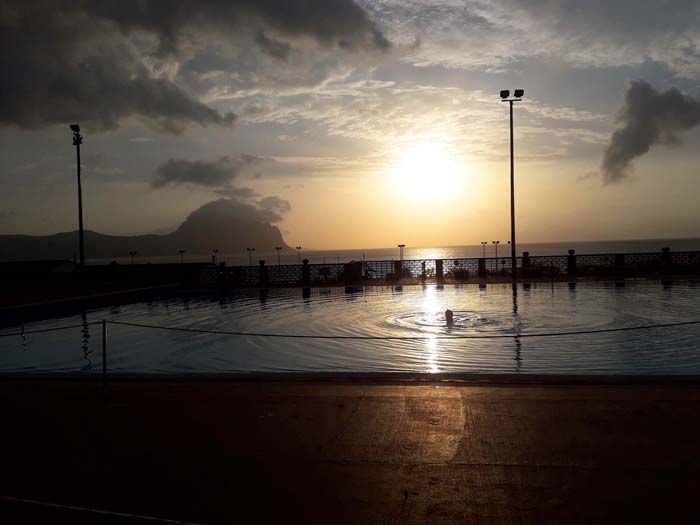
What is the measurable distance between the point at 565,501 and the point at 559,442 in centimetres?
112

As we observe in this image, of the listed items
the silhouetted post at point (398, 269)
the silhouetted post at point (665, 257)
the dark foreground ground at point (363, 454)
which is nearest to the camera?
the dark foreground ground at point (363, 454)

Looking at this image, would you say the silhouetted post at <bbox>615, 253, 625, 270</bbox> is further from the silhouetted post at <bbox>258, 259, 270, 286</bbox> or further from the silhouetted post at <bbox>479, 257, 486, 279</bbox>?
the silhouetted post at <bbox>258, 259, 270, 286</bbox>

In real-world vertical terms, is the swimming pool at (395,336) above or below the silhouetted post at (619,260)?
below

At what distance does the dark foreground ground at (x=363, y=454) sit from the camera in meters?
3.88

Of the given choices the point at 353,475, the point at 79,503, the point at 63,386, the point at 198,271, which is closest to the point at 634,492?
the point at 353,475

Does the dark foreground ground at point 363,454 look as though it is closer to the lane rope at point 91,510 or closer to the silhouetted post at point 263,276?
the lane rope at point 91,510

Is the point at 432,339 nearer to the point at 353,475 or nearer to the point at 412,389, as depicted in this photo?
the point at 412,389

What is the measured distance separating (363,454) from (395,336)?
830cm

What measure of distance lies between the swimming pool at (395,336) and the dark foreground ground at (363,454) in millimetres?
2769

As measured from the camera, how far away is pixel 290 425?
223 inches

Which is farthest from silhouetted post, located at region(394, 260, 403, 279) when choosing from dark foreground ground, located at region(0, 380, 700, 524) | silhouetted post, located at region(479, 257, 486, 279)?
dark foreground ground, located at region(0, 380, 700, 524)

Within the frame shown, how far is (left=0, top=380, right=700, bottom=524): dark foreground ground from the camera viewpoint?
3.88 metres

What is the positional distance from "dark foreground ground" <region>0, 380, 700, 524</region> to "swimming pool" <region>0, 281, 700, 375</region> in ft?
9.09

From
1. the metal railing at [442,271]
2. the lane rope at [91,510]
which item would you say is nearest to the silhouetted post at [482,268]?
the metal railing at [442,271]
